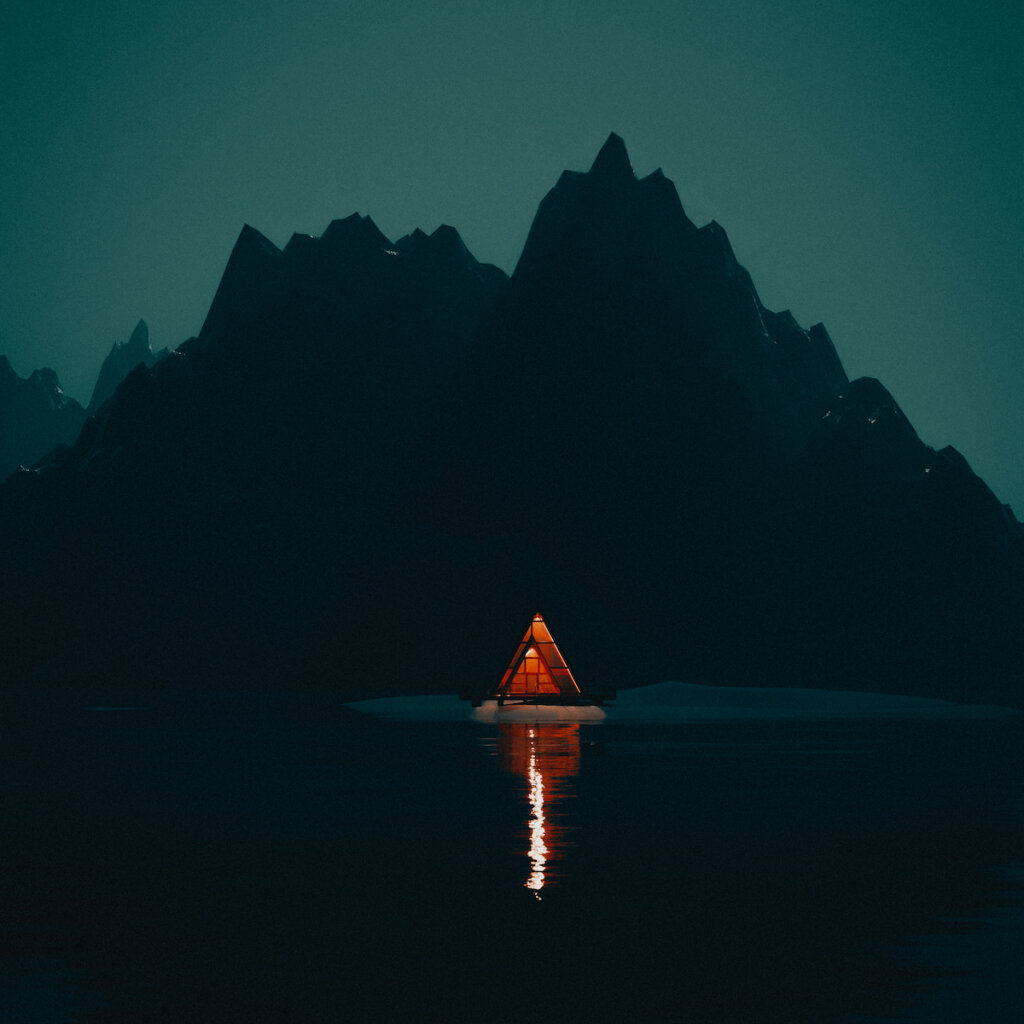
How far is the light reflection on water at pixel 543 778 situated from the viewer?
48.6 ft

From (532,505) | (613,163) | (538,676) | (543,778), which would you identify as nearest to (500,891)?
(543,778)

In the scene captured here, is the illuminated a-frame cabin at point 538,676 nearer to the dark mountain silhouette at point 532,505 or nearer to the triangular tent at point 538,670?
the triangular tent at point 538,670

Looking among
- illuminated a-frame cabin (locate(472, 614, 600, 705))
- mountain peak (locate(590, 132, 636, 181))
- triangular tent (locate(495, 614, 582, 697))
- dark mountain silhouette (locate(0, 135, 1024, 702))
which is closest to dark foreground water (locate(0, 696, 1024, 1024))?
illuminated a-frame cabin (locate(472, 614, 600, 705))

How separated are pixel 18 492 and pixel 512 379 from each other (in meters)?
66.5

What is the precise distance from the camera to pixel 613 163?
140 metres

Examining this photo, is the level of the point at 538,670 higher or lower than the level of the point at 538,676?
higher

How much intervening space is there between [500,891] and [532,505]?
4280 inches

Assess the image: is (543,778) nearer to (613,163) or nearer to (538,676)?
(538,676)

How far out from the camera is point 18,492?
493 feet

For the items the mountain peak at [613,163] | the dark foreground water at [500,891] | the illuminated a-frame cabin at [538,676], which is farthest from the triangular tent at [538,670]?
the mountain peak at [613,163]

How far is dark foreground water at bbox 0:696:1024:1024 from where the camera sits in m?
8.55

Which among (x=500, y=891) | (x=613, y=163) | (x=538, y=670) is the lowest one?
(x=500, y=891)

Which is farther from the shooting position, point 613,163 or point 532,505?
point 613,163

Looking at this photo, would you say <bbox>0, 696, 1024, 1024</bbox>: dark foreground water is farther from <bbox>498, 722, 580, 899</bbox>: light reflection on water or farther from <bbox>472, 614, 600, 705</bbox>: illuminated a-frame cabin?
<bbox>472, 614, 600, 705</bbox>: illuminated a-frame cabin
